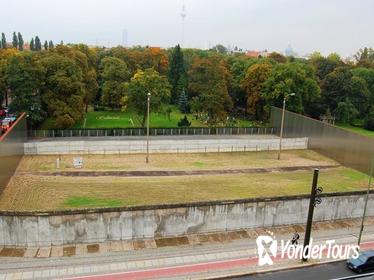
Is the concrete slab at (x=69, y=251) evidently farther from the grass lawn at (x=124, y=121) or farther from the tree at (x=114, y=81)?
the tree at (x=114, y=81)

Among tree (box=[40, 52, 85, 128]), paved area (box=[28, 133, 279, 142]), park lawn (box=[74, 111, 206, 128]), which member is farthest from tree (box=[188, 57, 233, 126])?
tree (box=[40, 52, 85, 128])

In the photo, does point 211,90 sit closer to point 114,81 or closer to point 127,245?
point 114,81

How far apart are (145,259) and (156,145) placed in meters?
22.3

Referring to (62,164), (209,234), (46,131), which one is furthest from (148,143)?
(209,234)

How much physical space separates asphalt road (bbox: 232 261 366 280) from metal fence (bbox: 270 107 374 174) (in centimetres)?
1969

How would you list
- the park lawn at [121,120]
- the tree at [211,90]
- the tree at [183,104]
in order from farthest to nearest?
1. the tree at [183,104]
2. the park lawn at [121,120]
3. the tree at [211,90]

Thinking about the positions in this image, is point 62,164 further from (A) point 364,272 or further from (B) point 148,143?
(A) point 364,272

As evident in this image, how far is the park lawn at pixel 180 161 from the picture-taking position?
38344mm

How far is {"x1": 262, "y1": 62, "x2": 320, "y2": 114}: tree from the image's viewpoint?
58.3 m

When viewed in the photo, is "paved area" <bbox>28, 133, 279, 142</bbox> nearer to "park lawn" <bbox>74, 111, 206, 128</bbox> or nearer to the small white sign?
the small white sign

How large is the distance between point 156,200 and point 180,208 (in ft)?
16.4

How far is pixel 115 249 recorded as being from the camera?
78.0ft

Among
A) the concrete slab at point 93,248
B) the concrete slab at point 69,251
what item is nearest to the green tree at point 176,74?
the concrete slab at point 93,248

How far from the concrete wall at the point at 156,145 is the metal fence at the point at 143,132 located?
3.84 m
